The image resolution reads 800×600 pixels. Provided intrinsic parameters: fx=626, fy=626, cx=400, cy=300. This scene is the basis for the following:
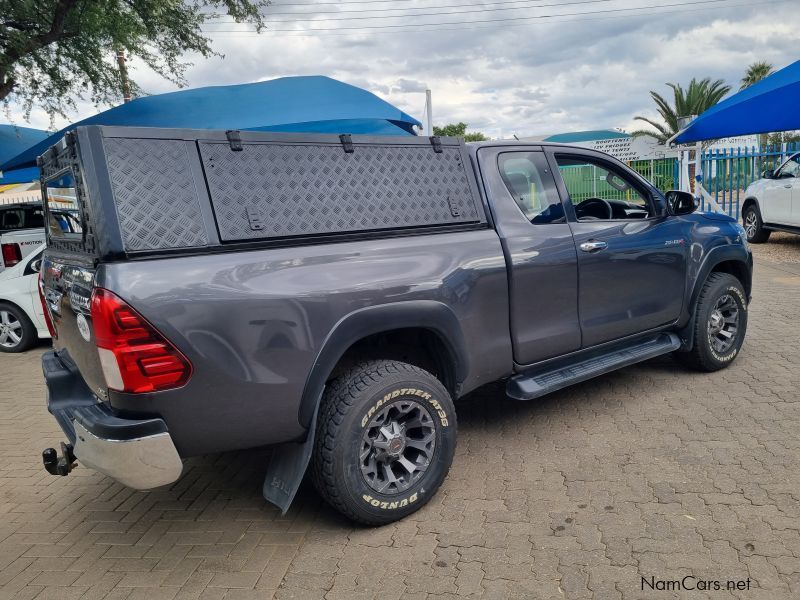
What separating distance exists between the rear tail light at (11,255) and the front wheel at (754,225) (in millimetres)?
12839

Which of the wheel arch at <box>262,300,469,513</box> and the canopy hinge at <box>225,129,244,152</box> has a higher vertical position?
the canopy hinge at <box>225,129,244,152</box>

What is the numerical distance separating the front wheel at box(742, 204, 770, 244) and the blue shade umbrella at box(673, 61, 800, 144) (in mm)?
2105

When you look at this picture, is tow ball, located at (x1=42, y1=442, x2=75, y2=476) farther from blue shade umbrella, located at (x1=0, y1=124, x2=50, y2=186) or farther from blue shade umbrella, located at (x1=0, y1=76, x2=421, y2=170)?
blue shade umbrella, located at (x1=0, y1=124, x2=50, y2=186)

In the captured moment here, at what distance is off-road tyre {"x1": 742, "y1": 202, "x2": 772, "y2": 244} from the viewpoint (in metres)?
12.2

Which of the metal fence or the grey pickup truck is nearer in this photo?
the grey pickup truck

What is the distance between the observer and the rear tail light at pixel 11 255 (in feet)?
28.9

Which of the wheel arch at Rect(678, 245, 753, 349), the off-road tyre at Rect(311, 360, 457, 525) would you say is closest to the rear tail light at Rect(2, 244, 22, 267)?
the off-road tyre at Rect(311, 360, 457, 525)

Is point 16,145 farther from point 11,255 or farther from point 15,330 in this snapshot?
point 15,330

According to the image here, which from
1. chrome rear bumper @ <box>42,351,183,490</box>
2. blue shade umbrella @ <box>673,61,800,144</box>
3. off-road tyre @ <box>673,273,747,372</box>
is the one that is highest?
blue shade umbrella @ <box>673,61,800,144</box>

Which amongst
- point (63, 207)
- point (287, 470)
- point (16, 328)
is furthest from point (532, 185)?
point (16, 328)

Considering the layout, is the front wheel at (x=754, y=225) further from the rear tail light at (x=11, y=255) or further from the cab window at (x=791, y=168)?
the rear tail light at (x=11, y=255)

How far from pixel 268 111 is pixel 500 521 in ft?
26.8

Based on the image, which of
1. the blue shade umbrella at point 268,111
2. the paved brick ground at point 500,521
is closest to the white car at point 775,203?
the blue shade umbrella at point 268,111

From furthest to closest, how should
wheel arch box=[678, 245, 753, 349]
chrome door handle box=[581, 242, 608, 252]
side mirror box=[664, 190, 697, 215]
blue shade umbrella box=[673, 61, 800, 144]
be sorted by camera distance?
blue shade umbrella box=[673, 61, 800, 144]
wheel arch box=[678, 245, 753, 349]
side mirror box=[664, 190, 697, 215]
chrome door handle box=[581, 242, 608, 252]
